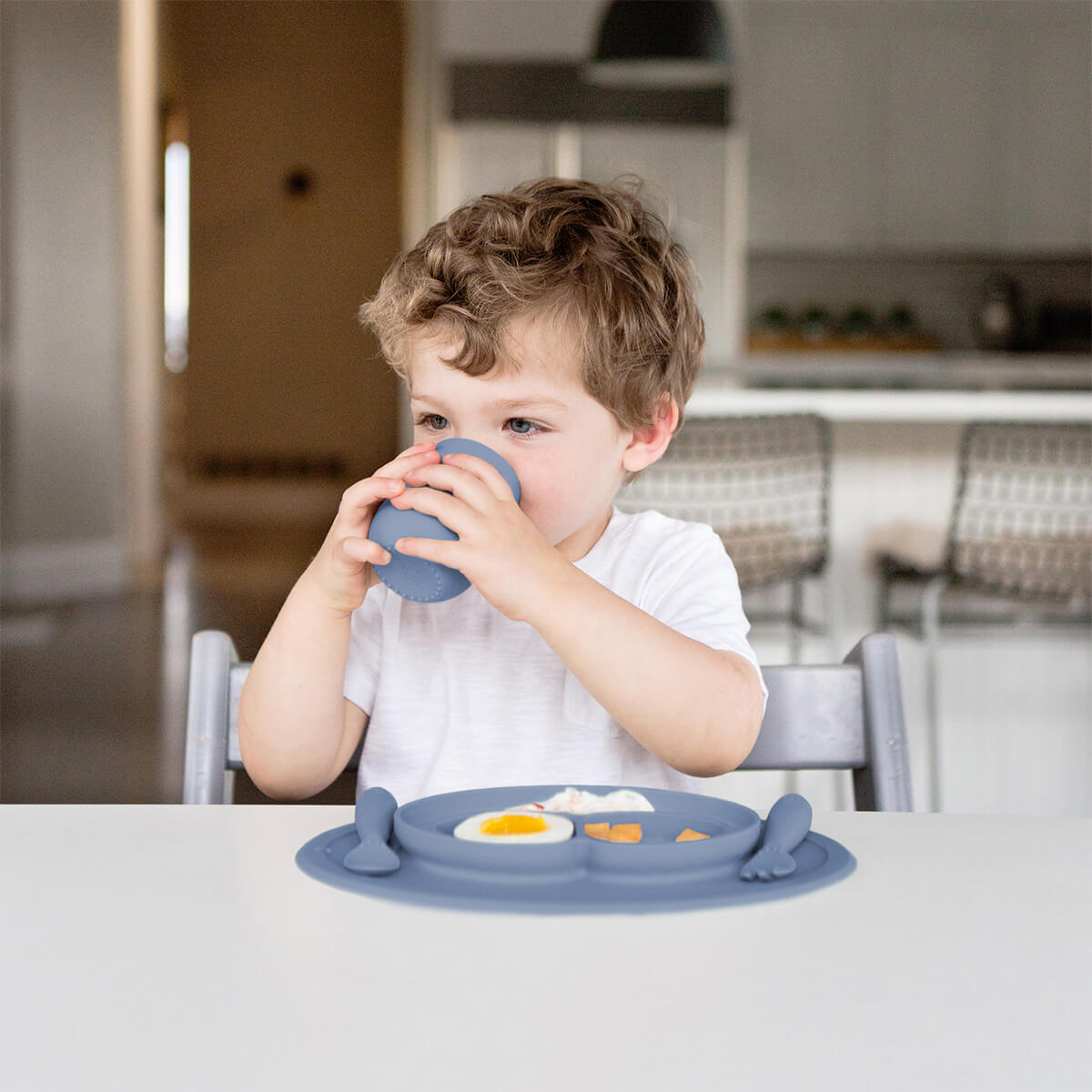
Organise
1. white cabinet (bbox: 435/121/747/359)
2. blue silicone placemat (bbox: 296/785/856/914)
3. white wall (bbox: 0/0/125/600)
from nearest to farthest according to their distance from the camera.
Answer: blue silicone placemat (bbox: 296/785/856/914), white wall (bbox: 0/0/125/600), white cabinet (bbox: 435/121/747/359)

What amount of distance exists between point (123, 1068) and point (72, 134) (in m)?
5.63

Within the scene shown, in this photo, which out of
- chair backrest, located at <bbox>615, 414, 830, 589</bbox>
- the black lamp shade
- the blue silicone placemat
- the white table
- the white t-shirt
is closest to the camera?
the white table

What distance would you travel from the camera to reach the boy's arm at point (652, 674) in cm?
70

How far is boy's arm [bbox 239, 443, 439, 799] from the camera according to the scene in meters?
0.77

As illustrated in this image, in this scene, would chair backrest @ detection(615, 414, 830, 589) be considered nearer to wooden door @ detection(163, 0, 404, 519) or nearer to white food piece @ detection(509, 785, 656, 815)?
white food piece @ detection(509, 785, 656, 815)

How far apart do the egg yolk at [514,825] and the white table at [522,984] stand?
79 millimetres

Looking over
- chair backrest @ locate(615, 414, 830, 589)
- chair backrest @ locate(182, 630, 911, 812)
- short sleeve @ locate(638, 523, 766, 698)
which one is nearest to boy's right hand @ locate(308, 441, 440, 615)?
chair backrest @ locate(182, 630, 911, 812)

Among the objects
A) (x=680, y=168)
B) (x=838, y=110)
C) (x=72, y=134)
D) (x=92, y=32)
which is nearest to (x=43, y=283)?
(x=72, y=134)

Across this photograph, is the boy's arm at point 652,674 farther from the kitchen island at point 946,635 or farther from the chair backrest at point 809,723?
the kitchen island at point 946,635

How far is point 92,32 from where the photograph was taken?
5.32 metres

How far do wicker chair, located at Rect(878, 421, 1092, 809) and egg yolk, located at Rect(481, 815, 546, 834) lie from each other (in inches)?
69.9

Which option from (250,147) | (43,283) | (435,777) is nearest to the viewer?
(435,777)

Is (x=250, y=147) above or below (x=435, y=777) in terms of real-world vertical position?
above

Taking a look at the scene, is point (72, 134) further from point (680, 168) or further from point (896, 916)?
point (896, 916)
